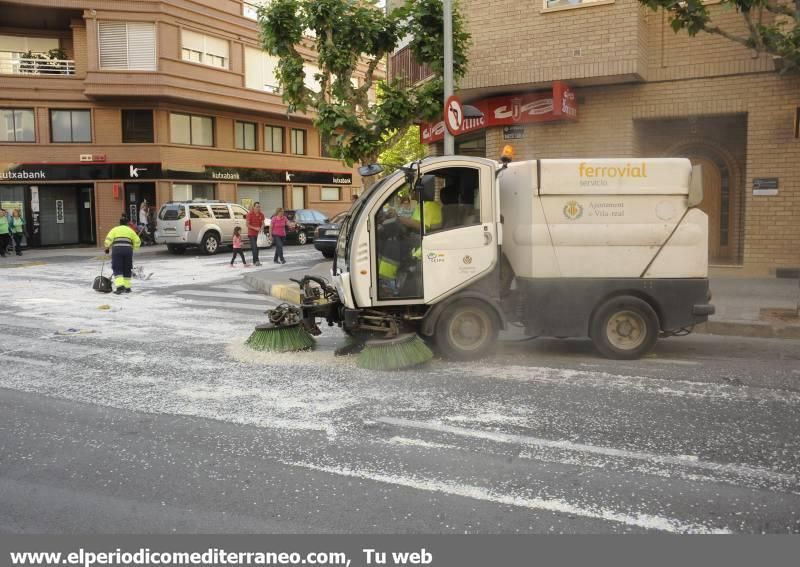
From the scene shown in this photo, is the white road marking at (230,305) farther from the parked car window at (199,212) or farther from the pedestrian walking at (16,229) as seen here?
the pedestrian walking at (16,229)

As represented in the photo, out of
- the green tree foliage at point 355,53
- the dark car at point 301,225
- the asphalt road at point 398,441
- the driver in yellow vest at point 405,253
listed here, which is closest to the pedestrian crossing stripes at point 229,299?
the green tree foliage at point 355,53

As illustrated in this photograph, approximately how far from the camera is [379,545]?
12.1 feet

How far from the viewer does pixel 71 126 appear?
31422 mm

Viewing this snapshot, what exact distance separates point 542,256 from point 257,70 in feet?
102

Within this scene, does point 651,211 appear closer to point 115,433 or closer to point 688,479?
point 688,479

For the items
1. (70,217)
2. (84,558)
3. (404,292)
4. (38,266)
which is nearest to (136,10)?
(70,217)

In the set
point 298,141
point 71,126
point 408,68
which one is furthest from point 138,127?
point 408,68

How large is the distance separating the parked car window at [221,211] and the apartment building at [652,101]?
1251 centimetres

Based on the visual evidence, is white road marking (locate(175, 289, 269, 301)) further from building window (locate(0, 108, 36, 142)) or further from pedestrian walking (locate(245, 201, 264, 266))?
building window (locate(0, 108, 36, 142))

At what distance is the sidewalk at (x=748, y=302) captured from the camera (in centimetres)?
963

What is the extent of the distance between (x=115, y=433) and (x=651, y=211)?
559 cm

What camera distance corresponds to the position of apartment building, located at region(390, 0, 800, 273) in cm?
1397

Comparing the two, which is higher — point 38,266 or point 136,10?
point 136,10

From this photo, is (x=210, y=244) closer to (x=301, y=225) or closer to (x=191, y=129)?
(x=301, y=225)
